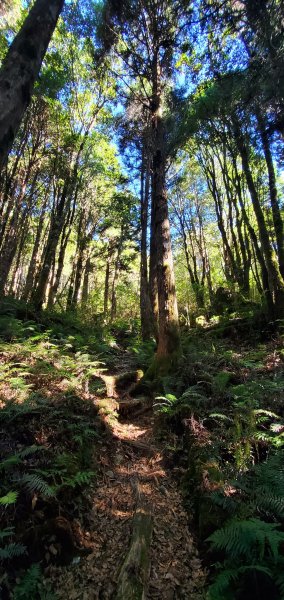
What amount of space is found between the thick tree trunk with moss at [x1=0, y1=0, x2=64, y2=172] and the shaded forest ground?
3.29 meters

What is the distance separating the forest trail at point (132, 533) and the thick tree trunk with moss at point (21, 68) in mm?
3904

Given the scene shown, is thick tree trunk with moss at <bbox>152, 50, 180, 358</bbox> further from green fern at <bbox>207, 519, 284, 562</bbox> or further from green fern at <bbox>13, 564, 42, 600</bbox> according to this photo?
green fern at <bbox>13, 564, 42, 600</bbox>

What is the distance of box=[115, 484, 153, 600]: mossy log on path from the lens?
2.74 m

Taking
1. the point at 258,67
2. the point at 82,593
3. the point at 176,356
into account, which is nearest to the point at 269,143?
the point at 258,67

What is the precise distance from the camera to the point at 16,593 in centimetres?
256

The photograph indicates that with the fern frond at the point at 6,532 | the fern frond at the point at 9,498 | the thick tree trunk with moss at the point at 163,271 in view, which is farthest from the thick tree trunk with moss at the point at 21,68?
the thick tree trunk with moss at the point at 163,271

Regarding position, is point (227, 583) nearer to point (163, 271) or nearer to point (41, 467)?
point (41, 467)

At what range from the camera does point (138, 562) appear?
3.05 meters

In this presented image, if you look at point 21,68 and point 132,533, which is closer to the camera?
point 21,68

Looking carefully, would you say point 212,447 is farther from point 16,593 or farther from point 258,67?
point 258,67

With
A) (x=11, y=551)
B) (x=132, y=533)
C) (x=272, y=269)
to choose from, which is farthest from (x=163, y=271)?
(x=11, y=551)

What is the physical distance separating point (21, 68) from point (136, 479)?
16.8 ft

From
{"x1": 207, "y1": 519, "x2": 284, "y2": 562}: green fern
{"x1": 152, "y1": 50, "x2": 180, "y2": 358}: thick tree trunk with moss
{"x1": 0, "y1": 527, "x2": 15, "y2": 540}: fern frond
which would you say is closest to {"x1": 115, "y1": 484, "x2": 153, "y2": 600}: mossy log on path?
{"x1": 207, "y1": 519, "x2": 284, "y2": 562}: green fern

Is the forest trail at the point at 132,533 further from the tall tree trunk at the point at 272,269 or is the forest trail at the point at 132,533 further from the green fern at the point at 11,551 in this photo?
the tall tree trunk at the point at 272,269
